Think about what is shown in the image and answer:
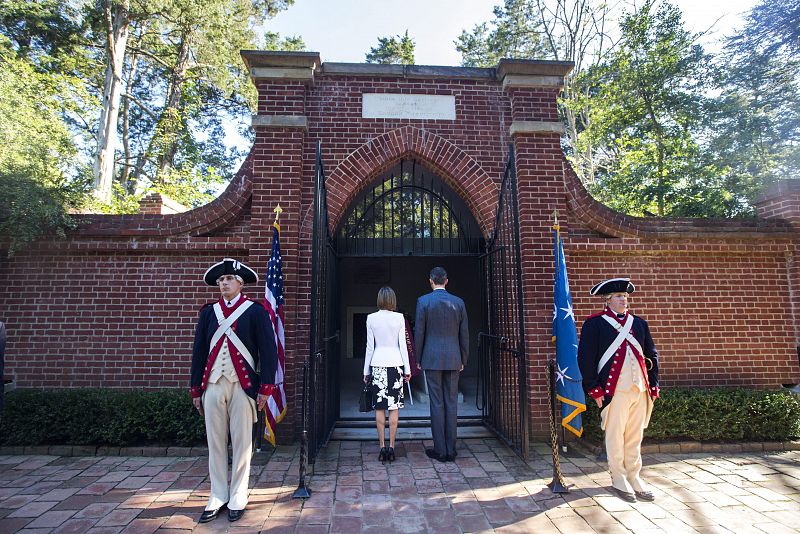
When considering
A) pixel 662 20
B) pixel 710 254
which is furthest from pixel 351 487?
pixel 662 20

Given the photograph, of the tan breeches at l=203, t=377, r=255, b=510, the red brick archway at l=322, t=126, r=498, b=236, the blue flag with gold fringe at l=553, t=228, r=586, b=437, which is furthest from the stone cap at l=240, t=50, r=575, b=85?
the tan breeches at l=203, t=377, r=255, b=510

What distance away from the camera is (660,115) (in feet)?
33.6

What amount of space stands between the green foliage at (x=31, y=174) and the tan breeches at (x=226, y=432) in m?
3.60

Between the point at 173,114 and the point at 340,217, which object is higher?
the point at 173,114

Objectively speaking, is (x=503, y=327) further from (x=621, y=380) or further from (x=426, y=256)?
(x=621, y=380)

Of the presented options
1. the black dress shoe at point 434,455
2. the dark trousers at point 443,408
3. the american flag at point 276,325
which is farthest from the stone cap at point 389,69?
the black dress shoe at point 434,455

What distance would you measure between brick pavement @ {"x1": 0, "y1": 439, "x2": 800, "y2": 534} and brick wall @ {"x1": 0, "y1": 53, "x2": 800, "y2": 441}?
3.43 ft

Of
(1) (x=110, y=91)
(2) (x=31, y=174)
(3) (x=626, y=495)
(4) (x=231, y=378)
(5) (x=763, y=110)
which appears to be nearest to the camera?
(4) (x=231, y=378)

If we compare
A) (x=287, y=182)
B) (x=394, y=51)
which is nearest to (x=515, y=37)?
(x=394, y=51)

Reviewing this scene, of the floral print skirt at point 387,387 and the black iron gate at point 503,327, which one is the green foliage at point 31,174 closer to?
the floral print skirt at point 387,387

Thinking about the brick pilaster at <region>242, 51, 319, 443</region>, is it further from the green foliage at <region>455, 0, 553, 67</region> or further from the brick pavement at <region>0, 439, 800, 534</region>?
the green foliage at <region>455, 0, 553, 67</region>

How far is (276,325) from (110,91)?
1279cm

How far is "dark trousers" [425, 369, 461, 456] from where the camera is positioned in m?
4.95

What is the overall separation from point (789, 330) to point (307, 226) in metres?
6.78
